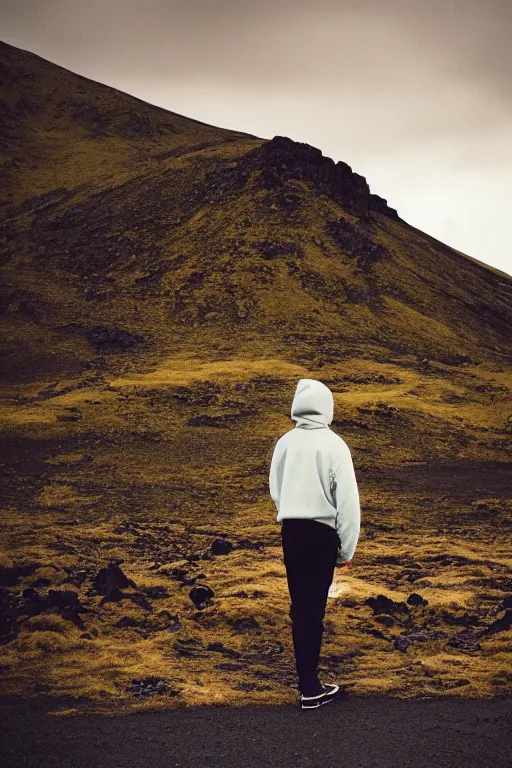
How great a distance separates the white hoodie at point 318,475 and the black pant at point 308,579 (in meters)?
0.07

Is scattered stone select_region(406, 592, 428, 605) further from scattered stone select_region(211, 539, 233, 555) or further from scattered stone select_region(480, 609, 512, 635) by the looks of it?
scattered stone select_region(211, 539, 233, 555)

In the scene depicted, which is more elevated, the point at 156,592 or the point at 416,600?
the point at 416,600

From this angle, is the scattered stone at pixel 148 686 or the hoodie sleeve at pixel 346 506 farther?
the scattered stone at pixel 148 686

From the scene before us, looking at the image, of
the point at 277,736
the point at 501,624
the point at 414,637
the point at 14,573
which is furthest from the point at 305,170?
the point at 277,736

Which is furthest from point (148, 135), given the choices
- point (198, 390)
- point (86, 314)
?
point (198, 390)

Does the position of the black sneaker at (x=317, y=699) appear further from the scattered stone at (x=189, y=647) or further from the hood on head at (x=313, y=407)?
the scattered stone at (x=189, y=647)

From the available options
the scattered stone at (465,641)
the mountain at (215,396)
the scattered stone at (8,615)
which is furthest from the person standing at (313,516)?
the scattered stone at (8,615)

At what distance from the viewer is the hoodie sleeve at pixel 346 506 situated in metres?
5.11

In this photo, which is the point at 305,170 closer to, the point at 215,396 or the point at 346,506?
the point at 215,396

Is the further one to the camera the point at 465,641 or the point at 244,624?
the point at 244,624

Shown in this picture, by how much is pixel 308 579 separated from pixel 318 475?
731mm

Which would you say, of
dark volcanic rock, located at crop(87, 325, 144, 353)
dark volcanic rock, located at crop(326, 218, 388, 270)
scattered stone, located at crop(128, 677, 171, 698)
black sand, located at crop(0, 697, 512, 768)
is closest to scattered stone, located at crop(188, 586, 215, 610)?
scattered stone, located at crop(128, 677, 171, 698)

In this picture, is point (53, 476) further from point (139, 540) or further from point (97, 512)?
point (139, 540)

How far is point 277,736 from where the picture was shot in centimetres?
479
